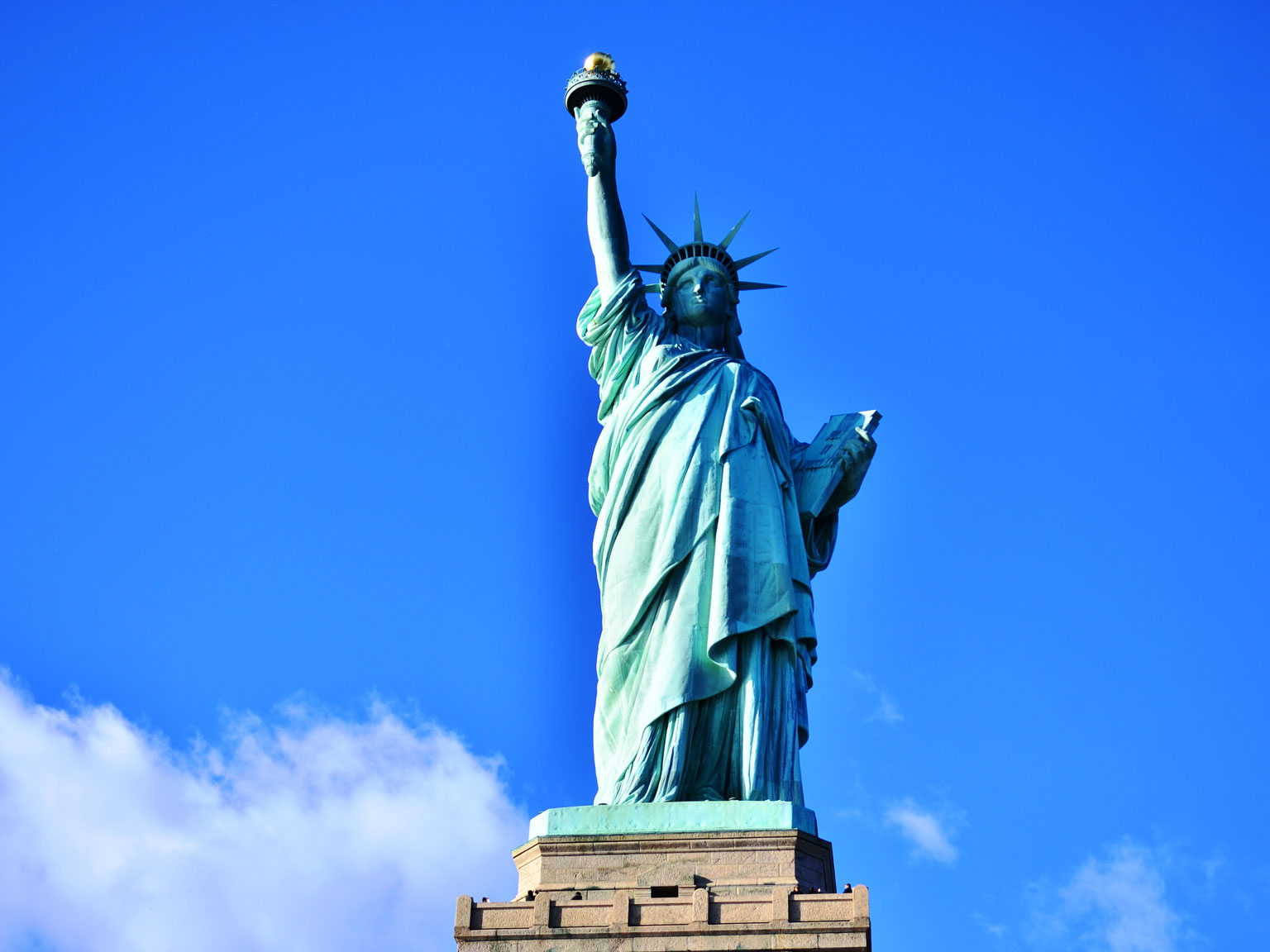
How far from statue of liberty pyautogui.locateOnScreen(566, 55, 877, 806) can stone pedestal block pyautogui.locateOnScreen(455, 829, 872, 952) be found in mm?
786

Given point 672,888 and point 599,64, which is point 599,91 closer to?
point 599,64

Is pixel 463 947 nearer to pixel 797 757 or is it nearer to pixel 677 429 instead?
pixel 797 757

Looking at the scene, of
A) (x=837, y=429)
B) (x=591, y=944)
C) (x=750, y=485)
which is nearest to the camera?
(x=591, y=944)

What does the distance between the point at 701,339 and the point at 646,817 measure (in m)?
6.23

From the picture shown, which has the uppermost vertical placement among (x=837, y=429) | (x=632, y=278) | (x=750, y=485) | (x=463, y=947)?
(x=632, y=278)

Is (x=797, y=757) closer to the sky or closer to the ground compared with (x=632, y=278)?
closer to the ground

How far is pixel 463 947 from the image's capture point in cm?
1648

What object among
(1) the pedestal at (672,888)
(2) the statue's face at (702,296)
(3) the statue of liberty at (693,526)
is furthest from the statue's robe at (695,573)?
(2) the statue's face at (702,296)

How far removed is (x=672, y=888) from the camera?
1702cm

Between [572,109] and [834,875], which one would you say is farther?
[572,109]

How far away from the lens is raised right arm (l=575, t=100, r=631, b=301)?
21.2 meters

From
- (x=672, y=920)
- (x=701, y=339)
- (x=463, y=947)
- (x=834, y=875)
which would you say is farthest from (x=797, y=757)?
(x=701, y=339)

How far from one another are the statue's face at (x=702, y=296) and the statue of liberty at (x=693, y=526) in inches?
0.9

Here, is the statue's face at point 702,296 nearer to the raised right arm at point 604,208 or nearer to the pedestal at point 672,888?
the raised right arm at point 604,208
